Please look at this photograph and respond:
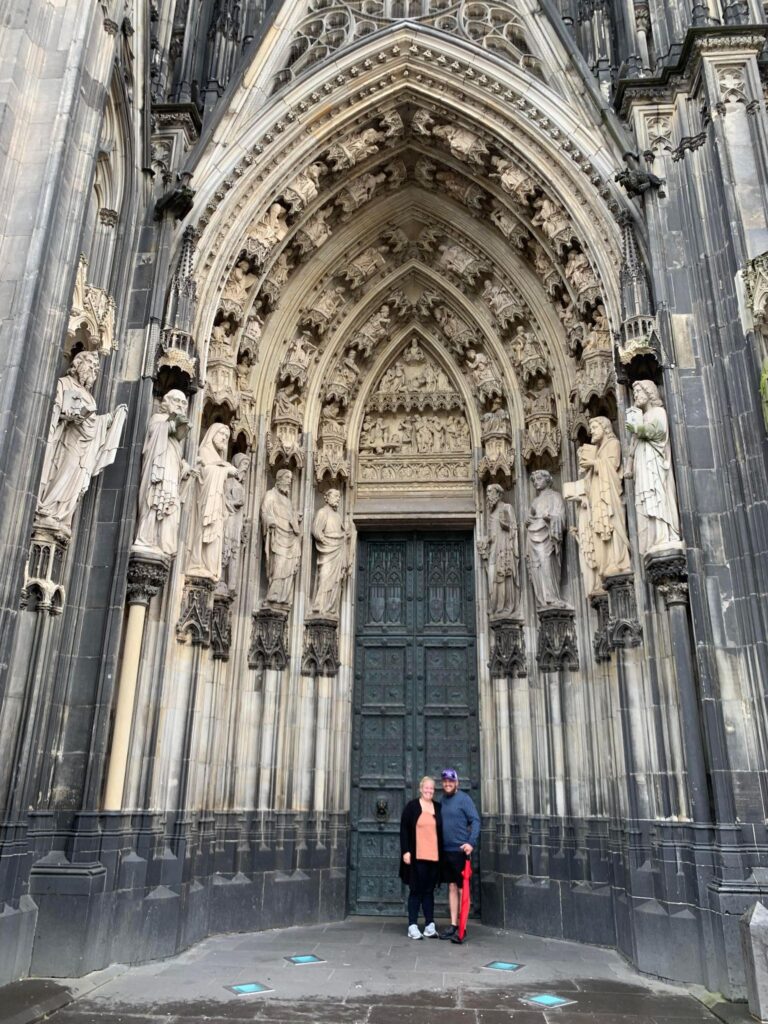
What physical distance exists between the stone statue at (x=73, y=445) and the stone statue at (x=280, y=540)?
2.97 meters

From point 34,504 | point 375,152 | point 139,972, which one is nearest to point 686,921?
point 139,972

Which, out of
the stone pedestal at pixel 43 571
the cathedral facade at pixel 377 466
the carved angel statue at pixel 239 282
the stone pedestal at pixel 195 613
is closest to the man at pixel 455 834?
the cathedral facade at pixel 377 466

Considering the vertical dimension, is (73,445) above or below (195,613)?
above

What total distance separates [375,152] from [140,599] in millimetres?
6682

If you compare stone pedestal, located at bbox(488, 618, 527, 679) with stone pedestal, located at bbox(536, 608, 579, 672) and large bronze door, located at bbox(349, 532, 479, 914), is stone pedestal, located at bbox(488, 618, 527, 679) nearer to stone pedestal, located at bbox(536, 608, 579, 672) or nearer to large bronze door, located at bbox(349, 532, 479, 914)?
stone pedestal, located at bbox(536, 608, 579, 672)

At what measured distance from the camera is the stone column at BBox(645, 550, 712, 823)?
22.4ft

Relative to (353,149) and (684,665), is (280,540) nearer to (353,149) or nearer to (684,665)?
(684,665)

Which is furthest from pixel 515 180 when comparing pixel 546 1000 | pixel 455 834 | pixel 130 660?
pixel 546 1000

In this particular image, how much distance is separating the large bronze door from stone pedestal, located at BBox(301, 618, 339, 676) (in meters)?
0.56

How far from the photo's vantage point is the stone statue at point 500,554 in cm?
1001

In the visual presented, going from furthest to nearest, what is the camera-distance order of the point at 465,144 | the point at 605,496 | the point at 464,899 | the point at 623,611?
1. the point at 465,144
2. the point at 605,496
3. the point at 623,611
4. the point at 464,899

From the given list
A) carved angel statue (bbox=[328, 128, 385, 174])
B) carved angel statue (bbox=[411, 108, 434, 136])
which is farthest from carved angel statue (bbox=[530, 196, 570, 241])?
carved angel statue (bbox=[328, 128, 385, 174])

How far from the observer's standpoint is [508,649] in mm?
9852

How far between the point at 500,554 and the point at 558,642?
1361 mm
